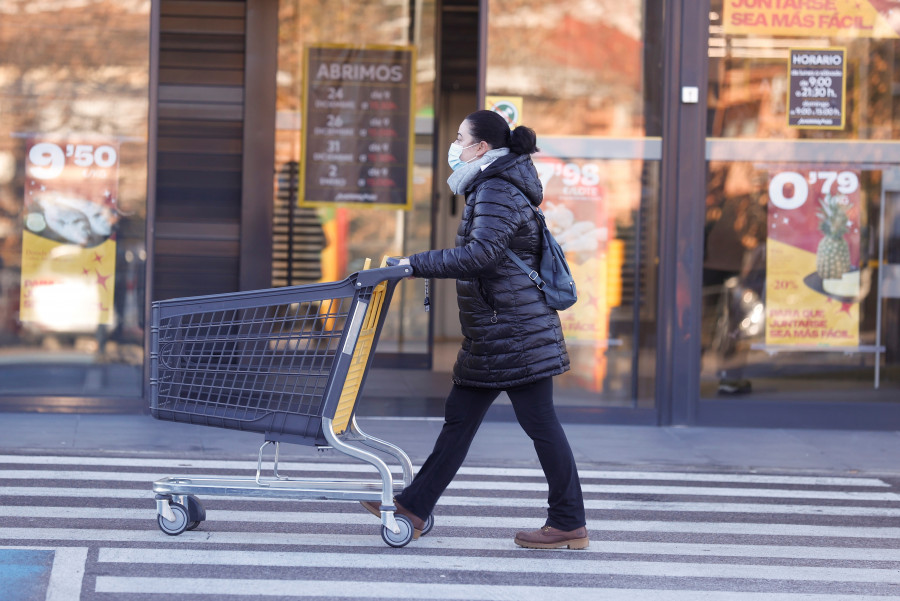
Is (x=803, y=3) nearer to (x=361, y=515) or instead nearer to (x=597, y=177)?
(x=597, y=177)

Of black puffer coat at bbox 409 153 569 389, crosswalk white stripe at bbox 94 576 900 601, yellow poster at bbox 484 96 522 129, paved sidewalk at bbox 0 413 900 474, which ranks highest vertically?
yellow poster at bbox 484 96 522 129

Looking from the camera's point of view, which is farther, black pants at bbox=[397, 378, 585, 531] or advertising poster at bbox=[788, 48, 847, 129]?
advertising poster at bbox=[788, 48, 847, 129]

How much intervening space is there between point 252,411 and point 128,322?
172 inches

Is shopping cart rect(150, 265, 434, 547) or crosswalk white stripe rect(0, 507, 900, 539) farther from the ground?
shopping cart rect(150, 265, 434, 547)

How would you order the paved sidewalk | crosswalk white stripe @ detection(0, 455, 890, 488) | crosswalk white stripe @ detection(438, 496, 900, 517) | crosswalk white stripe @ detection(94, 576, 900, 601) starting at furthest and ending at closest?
the paved sidewalk
crosswalk white stripe @ detection(0, 455, 890, 488)
crosswalk white stripe @ detection(438, 496, 900, 517)
crosswalk white stripe @ detection(94, 576, 900, 601)

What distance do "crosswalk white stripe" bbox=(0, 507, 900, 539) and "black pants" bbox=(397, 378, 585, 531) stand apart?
18.8 inches

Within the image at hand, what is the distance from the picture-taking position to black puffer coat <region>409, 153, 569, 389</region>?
4.81m

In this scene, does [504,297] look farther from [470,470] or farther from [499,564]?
[470,470]

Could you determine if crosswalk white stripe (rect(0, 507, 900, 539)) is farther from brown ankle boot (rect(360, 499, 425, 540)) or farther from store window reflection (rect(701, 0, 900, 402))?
store window reflection (rect(701, 0, 900, 402))

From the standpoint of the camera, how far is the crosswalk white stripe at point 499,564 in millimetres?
4676

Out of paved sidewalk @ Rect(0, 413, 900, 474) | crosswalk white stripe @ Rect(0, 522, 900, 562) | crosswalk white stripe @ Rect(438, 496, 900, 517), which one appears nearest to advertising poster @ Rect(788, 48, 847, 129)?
paved sidewalk @ Rect(0, 413, 900, 474)

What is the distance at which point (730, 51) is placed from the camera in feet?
28.2

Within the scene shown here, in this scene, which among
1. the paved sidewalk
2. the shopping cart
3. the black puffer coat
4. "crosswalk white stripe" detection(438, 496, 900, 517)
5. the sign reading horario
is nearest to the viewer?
the shopping cart

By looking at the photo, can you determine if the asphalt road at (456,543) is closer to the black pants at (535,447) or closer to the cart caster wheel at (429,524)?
the cart caster wheel at (429,524)
